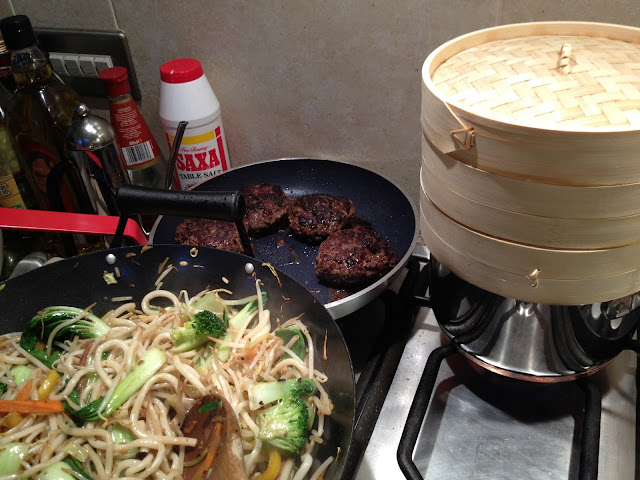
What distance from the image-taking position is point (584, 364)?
90 centimetres

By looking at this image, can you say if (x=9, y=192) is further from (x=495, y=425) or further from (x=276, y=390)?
(x=495, y=425)

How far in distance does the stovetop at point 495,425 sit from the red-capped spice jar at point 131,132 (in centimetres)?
79

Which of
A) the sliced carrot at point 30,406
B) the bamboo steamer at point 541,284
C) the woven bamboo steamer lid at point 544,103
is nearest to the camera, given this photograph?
the woven bamboo steamer lid at point 544,103

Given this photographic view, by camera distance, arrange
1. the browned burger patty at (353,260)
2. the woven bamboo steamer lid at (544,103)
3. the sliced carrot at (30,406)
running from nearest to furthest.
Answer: the woven bamboo steamer lid at (544,103) → the sliced carrot at (30,406) → the browned burger patty at (353,260)

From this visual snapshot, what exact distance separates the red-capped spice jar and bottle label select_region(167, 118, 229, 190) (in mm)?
81

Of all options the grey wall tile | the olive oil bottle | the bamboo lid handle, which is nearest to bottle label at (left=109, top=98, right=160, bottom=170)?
the olive oil bottle

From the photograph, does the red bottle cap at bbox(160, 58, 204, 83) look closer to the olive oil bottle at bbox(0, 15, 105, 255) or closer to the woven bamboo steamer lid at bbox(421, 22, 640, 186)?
the olive oil bottle at bbox(0, 15, 105, 255)

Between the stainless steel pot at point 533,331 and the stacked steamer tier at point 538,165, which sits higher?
the stacked steamer tier at point 538,165

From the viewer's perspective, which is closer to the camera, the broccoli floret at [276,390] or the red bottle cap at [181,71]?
the broccoli floret at [276,390]

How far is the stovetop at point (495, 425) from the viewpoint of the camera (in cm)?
92

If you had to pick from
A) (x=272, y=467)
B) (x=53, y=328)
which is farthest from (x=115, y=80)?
(x=272, y=467)

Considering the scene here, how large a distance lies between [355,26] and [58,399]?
37.3 inches

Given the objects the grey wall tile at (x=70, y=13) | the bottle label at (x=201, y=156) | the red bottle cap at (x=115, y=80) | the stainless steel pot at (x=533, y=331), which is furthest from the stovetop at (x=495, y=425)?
the grey wall tile at (x=70, y=13)

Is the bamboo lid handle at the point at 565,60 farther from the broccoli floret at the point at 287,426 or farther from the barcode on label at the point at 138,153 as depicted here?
the barcode on label at the point at 138,153
